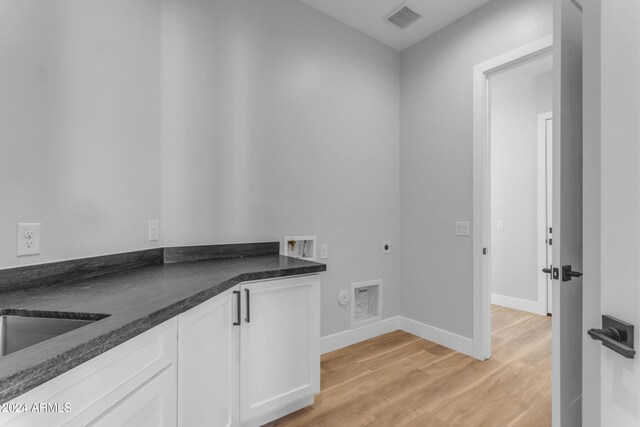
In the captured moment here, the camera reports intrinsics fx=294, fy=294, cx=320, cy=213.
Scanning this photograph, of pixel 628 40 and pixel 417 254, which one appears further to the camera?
pixel 417 254

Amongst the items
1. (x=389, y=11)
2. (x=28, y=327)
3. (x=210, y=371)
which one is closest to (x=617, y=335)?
(x=210, y=371)

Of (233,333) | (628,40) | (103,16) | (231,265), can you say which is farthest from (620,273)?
(103,16)

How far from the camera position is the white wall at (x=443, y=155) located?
2.35 metres

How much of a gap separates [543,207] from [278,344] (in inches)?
136

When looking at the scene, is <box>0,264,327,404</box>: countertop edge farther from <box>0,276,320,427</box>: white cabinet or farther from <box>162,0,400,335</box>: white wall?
<box>162,0,400,335</box>: white wall

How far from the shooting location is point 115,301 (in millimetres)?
1005

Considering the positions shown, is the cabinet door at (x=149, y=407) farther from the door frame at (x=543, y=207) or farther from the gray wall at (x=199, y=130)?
the door frame at (x=543, y=207)

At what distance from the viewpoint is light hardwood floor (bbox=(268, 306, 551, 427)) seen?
5.44ft

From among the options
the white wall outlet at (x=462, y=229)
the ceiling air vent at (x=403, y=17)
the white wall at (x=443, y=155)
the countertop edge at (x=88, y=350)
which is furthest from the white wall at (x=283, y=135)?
the countertop edge at (x=88, y=350)

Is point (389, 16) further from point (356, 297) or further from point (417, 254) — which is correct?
point (356, 297)

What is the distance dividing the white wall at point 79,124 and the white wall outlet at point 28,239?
0.02 metres

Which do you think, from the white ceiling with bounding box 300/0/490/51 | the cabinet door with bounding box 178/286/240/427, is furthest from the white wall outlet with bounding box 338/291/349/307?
the white ceiling with bounding box 300/0/490/51

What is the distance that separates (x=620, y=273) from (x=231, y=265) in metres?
1.60

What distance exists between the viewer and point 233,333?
1425 millimetres
